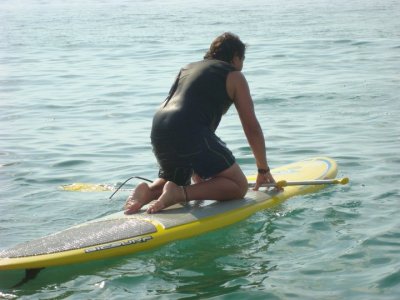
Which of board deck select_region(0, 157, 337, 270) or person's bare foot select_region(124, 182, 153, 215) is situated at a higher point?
person's bare foot select_region(124, 182, 153, 215)

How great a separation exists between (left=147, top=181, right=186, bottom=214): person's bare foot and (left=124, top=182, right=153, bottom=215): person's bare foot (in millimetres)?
124

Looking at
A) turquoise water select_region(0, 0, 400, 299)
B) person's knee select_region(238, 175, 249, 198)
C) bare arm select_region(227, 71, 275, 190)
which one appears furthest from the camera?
person's knee select_region(238, 175, 249, 198)

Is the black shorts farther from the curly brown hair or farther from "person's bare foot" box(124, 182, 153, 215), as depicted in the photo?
the curly brown hair

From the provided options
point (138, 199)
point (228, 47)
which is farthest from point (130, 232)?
point (228, 47)

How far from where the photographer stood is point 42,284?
5.48 m

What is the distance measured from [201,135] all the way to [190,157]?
0.20 m

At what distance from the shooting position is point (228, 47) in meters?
6.66

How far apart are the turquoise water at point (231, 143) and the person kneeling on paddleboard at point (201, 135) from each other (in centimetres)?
42

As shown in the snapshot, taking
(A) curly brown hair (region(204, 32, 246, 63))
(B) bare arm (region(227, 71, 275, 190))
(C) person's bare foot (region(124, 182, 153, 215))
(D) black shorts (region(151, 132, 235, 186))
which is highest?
(A) curly brown hair (region(204, 32, 246, 63))

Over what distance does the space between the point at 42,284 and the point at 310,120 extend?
20.3ft

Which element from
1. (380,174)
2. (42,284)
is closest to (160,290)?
(42,284)

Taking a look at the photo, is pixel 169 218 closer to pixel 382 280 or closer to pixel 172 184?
pixel 172 184

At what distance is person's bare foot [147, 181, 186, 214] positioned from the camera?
6.39 meters

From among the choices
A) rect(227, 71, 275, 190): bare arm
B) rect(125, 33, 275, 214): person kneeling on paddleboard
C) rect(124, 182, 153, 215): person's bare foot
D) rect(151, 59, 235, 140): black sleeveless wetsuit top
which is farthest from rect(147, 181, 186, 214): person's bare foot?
rect(227, 71, 275, 190): bare arm
